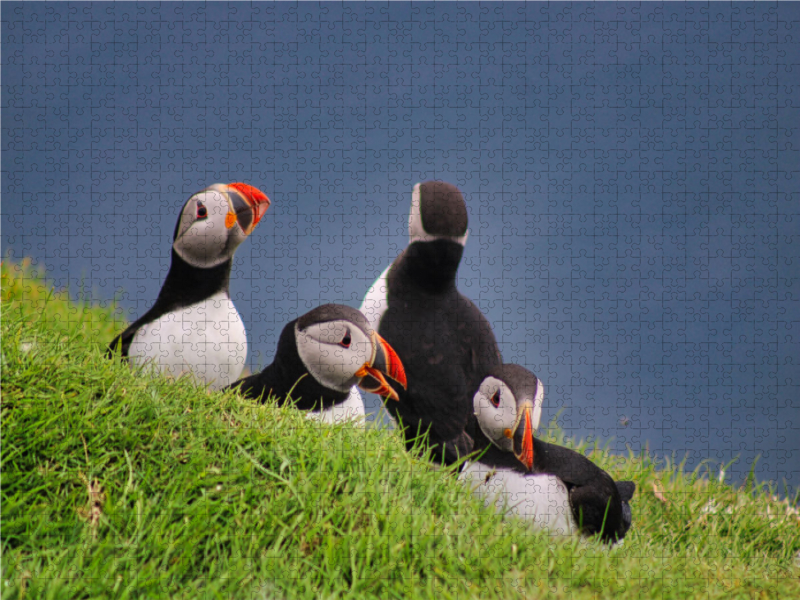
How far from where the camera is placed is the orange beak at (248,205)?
507 centimetres

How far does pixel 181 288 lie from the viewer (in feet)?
16.9

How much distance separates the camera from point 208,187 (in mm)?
5137

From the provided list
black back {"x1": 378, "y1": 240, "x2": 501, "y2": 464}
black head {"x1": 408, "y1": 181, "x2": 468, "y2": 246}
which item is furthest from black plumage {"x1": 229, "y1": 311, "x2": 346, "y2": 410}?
black head {"x1": 408, "y1": 181, "x2": 468, "y2": 246}

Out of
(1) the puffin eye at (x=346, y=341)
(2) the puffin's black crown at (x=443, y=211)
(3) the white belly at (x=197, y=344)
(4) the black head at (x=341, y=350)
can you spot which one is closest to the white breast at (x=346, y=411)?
(4) the black head at (x=341, y=350)

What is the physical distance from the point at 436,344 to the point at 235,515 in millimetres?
2314

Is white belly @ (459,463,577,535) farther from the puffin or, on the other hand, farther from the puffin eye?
the puffin eye

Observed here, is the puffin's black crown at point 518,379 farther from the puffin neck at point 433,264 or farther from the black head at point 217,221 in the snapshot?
the black head at point 217,221

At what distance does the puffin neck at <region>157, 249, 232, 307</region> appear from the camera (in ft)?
16.9

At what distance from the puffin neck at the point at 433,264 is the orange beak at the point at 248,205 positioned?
114 cm

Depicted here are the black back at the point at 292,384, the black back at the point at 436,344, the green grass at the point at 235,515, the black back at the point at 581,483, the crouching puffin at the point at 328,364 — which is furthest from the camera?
the black back at the point at 436,344

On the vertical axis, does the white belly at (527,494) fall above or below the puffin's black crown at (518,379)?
below

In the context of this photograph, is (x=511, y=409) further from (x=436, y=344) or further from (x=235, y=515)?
(x=235, y=515)

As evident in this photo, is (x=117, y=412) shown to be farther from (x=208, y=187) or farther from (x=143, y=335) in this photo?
(x=208, y=187)

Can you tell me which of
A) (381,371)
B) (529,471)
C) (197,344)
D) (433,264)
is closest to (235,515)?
(381,371)
